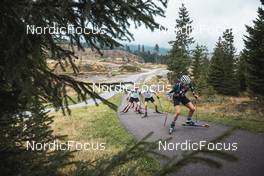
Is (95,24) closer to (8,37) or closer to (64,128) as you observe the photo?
(8,37)

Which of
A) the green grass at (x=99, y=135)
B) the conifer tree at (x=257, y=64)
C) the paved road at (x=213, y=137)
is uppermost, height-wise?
the conifer tree at (x=257, y=64)

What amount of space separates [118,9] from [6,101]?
4.84ft

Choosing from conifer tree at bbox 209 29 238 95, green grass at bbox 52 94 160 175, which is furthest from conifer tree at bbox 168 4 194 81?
green grass at bbox 52 94 160 175

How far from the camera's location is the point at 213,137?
37.9 feet

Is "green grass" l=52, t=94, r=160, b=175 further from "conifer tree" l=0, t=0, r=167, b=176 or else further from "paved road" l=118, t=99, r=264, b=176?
"conifer tree" l=0, t=0, r=167, b=176

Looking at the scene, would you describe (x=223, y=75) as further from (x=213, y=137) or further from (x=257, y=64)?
(x=213, y=137)

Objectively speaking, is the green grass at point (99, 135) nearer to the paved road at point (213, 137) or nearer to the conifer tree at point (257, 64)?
the paved road at point (213, 137)

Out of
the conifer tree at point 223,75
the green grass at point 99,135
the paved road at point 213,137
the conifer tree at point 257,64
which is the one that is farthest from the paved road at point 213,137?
the conifer tree at point 223,75

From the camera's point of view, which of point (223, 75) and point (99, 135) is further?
point (223, 75)

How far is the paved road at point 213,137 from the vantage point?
7.63 metres

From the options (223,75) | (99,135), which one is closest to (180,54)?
(223,75)

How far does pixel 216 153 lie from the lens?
6.57 feet

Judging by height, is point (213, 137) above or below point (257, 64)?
below

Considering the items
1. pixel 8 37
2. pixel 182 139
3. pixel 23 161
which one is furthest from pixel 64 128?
pixel 8 37
